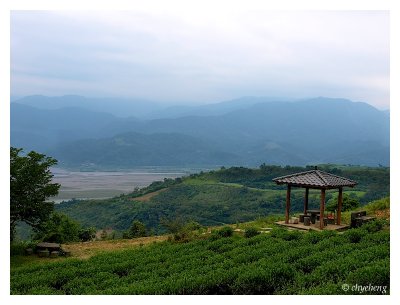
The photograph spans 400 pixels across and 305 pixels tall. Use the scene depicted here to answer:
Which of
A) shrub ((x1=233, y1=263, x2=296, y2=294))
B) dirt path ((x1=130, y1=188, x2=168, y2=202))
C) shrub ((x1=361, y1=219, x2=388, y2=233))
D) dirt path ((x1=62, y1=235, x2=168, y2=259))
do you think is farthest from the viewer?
dirt path ((x1=130, y1=188, x2=168, y2=202))

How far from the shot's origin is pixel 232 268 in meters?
10.9

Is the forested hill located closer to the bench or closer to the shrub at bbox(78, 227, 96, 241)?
the shrub at bbox(78, 227, 96, 241)

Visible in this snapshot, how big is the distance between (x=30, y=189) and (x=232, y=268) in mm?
9054

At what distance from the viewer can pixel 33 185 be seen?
16.4 meters

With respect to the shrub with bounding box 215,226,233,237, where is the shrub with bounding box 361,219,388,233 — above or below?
above

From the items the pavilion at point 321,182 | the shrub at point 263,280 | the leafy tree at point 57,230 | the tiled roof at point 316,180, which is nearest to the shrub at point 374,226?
the pavilion at point 321,182

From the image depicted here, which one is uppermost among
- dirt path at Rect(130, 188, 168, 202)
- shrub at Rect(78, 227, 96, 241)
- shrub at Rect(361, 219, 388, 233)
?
shrub at Rect(361, 219, 388, 233)

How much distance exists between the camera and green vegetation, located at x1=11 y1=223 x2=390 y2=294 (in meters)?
9.68

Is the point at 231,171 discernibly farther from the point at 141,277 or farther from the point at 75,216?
the point at 141,277

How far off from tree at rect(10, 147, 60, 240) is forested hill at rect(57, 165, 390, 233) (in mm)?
39395

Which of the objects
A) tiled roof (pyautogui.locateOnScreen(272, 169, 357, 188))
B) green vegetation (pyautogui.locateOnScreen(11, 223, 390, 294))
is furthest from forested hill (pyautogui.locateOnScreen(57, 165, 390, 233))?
green vegetation (pyautogui.locateOnScreen(11, 223, 390, 294))

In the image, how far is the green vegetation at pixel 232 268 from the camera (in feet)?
31.8

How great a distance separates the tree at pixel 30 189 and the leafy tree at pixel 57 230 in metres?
0.64

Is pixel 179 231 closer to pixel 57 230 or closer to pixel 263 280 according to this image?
pixel 263 280
